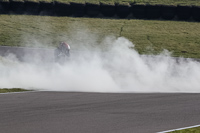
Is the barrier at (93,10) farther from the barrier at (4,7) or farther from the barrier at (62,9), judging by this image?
the barrier at (4,7)

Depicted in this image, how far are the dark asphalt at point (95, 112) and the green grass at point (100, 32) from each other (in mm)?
12192

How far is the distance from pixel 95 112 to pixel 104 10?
20039 mm

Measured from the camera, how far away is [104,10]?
1243 inches

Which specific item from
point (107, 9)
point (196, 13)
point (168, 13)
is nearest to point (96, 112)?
point (107, 9)

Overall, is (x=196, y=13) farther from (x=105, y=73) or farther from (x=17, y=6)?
(x=105, y=73)

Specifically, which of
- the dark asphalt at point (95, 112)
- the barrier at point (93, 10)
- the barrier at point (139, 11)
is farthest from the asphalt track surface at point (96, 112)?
the barrier at point (93, 10)

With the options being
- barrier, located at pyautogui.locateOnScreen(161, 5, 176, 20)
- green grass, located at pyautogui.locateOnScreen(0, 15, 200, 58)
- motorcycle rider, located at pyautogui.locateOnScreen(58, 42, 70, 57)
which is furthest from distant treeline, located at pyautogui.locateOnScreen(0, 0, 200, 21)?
motorcycle rider, located at pyautogui.locateOnScreen(58, 42, 70, 57)

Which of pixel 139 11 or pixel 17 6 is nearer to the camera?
pixel 17 6

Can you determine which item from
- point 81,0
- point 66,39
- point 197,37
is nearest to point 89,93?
point 66,39

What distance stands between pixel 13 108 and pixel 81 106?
82.5 inches

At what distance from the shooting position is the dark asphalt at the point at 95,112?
35.9 feet

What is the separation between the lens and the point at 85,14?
3155 centimetres

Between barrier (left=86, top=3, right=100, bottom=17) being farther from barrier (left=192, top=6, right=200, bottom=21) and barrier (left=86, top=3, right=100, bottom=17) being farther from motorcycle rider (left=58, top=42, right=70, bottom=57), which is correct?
motorcycle rider (left=58, top=42, right=70, bottom=57)

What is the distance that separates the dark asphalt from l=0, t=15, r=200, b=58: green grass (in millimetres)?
12192
